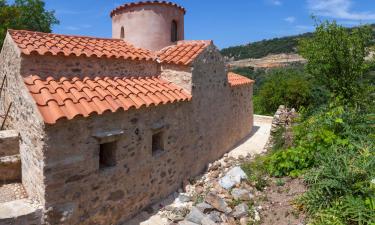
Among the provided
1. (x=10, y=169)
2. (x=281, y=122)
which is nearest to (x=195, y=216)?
(x=10, y=169)

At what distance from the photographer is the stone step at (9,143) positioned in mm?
6148

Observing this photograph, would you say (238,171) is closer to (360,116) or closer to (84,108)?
(360,116)

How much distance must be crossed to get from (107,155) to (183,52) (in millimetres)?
4293

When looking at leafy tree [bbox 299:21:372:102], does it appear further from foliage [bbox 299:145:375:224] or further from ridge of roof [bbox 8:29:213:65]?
foliage [bbox 299:145:375:224]

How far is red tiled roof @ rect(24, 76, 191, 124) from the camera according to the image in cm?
521

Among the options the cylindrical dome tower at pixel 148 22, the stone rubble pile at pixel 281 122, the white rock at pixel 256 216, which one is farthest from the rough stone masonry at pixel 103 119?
the white rock at pixel 256 216

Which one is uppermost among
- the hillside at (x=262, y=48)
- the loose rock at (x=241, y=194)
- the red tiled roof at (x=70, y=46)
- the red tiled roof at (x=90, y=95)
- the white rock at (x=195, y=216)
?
the hillside at (x=262, y=48)

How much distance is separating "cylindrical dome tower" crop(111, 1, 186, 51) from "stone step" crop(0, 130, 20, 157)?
17.9ft

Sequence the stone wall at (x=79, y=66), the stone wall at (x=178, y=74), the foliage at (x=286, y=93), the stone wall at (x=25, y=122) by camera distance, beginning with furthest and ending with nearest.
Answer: the foliage at (x=286, y=93), the stone wall at (x=178, y=74), the stone wall at (x=79, y=66), the stone wall at (x=25, y=122)

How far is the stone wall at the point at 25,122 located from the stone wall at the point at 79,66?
27 cm

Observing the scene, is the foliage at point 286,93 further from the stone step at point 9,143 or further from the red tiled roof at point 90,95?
the stone step at point 9,143

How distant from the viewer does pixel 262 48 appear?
67000 mm

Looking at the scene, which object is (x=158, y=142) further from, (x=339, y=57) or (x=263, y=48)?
(x=263, y=48)

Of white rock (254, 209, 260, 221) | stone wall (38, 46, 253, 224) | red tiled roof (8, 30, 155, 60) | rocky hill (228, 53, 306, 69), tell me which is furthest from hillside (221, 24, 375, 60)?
white rock (254, 209, 260, 221)
